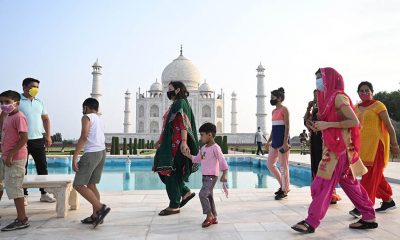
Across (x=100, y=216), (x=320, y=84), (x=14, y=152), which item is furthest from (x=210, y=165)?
(x=14, y=152)

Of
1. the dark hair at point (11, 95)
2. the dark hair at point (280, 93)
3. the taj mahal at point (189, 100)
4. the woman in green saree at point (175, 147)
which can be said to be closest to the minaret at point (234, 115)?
the taj mahal at point (189, 100)

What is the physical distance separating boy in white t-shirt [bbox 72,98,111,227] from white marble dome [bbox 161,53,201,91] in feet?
143

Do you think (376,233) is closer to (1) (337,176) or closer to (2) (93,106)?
(1) (337,176)

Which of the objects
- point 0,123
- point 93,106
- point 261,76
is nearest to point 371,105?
point 93,106

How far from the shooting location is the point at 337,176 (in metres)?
3.38

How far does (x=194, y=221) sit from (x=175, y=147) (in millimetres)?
838

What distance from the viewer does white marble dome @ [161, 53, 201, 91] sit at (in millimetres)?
47812

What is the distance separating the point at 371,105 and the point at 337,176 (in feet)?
3.99

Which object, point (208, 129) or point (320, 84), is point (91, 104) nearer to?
point (208, 129)

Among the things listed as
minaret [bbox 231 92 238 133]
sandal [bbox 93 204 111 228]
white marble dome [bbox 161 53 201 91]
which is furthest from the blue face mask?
minaret [bbox 231 92 238 133]

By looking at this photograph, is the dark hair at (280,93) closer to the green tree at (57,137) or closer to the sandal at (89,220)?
the sandal at (89,220)

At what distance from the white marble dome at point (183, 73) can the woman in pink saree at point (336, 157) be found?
145 ft

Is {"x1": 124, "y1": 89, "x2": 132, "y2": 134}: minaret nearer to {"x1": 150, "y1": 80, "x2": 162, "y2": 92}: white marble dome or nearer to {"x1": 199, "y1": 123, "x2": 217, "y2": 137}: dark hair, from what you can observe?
{"x1": 150, "y1": 80, "x2": 162, "y2": 92}: white marble dome

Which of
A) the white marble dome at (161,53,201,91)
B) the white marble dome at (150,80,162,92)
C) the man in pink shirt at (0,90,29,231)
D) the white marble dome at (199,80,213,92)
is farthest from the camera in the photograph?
the white marble dome at (150,80,162,92)
